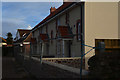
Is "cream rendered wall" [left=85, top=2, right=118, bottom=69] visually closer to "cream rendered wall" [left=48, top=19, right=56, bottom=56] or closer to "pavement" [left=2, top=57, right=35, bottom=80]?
"pavement" [left=2, top=57, right=35, bottom=80]

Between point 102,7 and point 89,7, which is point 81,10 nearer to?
point 89,7

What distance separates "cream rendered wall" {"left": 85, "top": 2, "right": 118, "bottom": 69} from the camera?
13438 mm

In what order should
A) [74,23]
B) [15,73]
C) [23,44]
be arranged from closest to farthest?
[15,73] < [74,23] < [23,44]

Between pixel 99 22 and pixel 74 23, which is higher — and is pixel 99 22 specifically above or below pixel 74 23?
below

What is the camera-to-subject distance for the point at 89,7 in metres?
13.5

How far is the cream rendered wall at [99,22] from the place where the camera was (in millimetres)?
13438

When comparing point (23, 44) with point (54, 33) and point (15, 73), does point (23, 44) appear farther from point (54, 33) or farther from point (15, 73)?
point (15, 73)

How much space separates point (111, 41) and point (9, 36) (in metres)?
65.5

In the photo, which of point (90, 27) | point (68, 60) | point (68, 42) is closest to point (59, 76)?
point (68, 60)

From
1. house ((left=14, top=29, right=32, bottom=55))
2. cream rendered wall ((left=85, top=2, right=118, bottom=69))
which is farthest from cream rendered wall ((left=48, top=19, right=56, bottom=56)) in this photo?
cream rendered wall ((left=85, top=2, right=118, bottom=69))

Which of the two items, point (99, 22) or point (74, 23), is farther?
point (74, 23)

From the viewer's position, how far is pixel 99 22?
13.5 meters

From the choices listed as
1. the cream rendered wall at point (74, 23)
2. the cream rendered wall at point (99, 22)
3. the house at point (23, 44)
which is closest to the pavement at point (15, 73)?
the house at point (23, 44)

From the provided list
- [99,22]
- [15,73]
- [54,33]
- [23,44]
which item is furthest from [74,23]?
[15,73]
